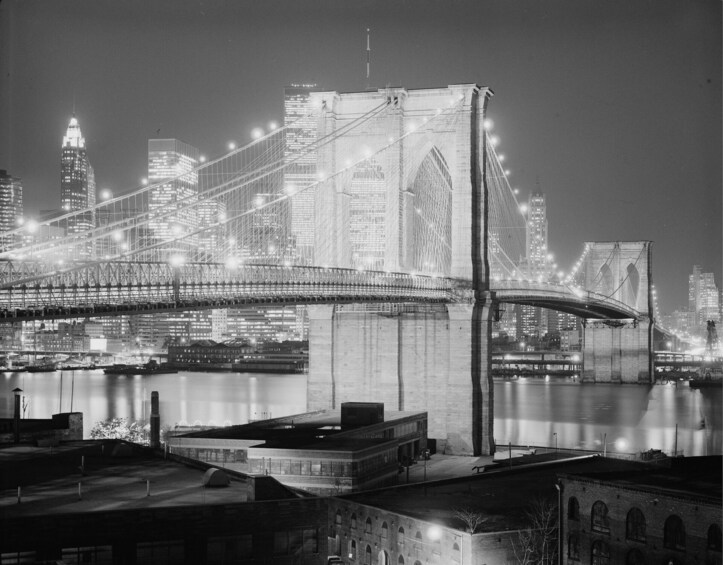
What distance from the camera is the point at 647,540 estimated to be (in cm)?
1561

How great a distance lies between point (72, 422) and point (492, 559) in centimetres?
1800

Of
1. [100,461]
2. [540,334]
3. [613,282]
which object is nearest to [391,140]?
[100,461]

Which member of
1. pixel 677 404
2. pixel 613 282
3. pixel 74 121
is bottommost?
pixel 677 404

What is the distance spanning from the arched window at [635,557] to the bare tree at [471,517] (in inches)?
99.6

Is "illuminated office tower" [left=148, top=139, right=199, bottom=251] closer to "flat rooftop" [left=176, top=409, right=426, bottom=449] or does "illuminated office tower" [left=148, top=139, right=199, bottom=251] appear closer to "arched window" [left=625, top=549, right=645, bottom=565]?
"flat rooftop" [left=176, top=409, right=426, bottom=449]

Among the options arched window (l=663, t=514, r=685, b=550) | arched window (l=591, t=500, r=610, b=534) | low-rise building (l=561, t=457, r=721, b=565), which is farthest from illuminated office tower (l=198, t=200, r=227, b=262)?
arched window (l=663, t=514, r=685, b=550)

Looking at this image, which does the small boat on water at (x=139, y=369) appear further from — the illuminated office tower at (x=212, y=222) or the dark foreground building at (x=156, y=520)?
Result: the dark foreground building at (x=156, y=520)

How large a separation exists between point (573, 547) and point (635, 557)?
127 centimetres

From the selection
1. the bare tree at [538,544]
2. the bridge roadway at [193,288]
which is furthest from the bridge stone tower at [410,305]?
the bare tree at [538,544]

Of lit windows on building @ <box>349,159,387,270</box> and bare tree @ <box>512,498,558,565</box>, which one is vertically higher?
lit windows on building @ <box>349,159,387,270</box>

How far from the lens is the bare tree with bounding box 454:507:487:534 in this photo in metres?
17.7

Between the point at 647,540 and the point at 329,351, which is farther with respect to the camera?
the point at 329,351

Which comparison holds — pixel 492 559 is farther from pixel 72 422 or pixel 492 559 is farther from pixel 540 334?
pixel 540 334

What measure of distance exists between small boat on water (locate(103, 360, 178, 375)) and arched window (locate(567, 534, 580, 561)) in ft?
A: 309
